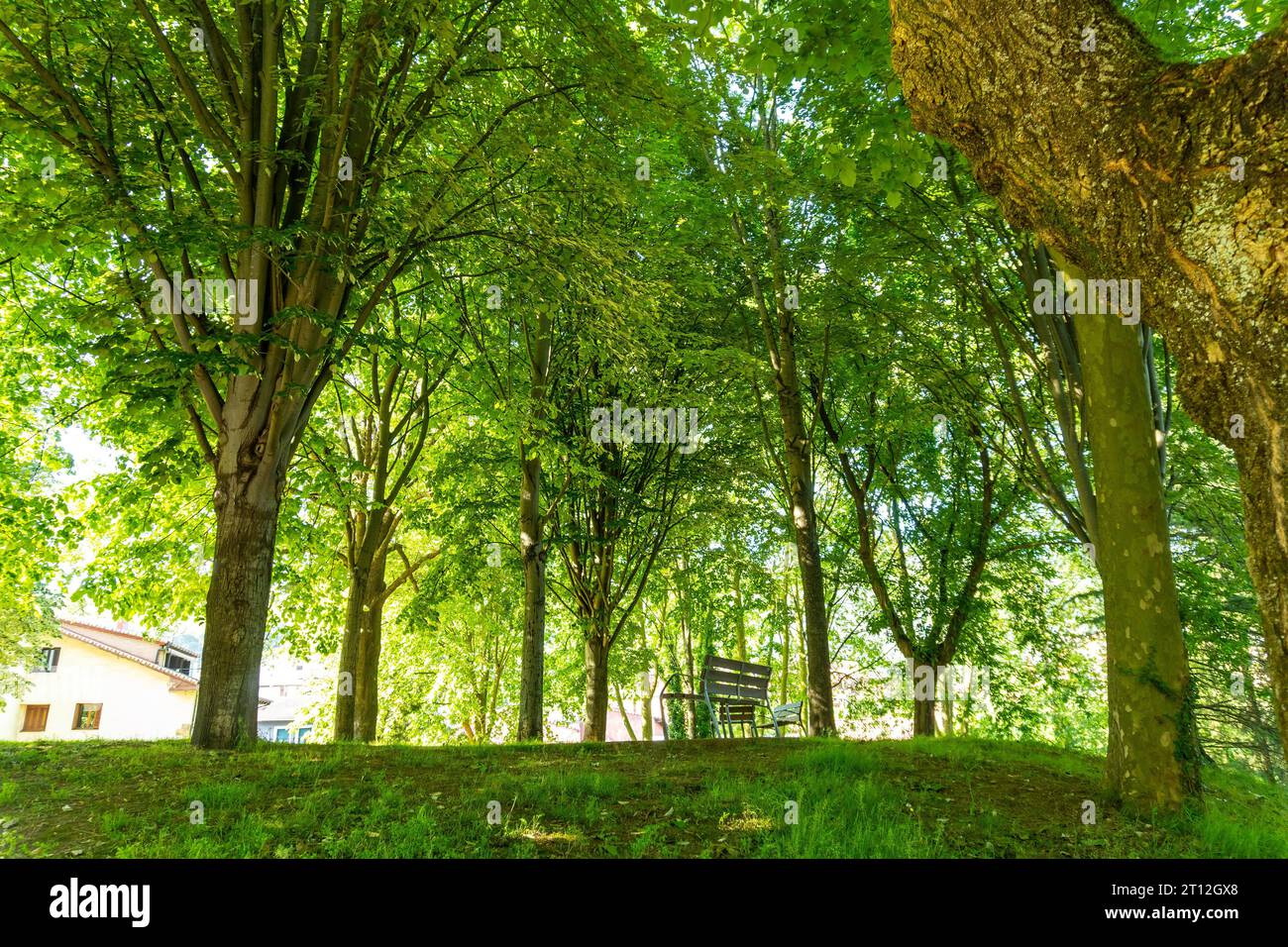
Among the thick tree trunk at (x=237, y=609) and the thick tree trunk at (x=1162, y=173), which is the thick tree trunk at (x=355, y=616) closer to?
the thick tree trunk at (x=237, y=609)

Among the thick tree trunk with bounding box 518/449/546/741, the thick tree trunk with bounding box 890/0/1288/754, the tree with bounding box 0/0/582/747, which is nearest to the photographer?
the thick tree trunk with bounding box 890/0/1288/754

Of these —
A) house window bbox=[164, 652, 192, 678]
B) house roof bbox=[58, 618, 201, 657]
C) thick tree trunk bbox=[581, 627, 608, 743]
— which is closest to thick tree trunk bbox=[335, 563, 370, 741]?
thick tree trunk bbox=[581, 627, 608, 743]

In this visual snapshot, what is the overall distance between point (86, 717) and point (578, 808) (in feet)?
134

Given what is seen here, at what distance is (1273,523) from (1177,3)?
7.60 meters

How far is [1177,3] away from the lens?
6.84 meters

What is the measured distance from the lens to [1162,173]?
89.0 inches

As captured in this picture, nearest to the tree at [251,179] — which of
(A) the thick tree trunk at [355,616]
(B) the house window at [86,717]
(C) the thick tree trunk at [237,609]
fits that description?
(C) the thick tree trunk at [237,609]

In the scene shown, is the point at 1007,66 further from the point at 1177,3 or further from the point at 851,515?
the point at 851,515

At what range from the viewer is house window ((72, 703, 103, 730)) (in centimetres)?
3409

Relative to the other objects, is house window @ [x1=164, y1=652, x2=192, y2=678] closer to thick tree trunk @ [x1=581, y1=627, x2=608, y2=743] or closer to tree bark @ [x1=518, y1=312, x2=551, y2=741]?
thick tree trunk @ [x1=581, y1=627, x2=608, y2=743]

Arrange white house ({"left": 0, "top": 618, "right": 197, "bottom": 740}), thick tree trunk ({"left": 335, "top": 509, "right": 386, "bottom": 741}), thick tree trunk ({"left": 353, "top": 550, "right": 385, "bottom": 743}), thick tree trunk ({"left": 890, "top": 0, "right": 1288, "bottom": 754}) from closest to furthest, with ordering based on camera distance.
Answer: thick tree trunk ({"left": 890, "top": 0, "right": 1288, "bottom": 754}) → thick tree trunk ({"left": 335, "top": 509, "right": 386, "bottom": 741}) → thick tree trunk ({"left": 353, "top": 550, "right": 385, "bottom": 743}) → white house ({"left": 0, "top": 618, "right": 197, "bottom": 740})

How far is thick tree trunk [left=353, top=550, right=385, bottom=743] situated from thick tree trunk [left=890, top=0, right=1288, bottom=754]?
13.3 meters

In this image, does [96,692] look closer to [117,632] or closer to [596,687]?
[117,632]
